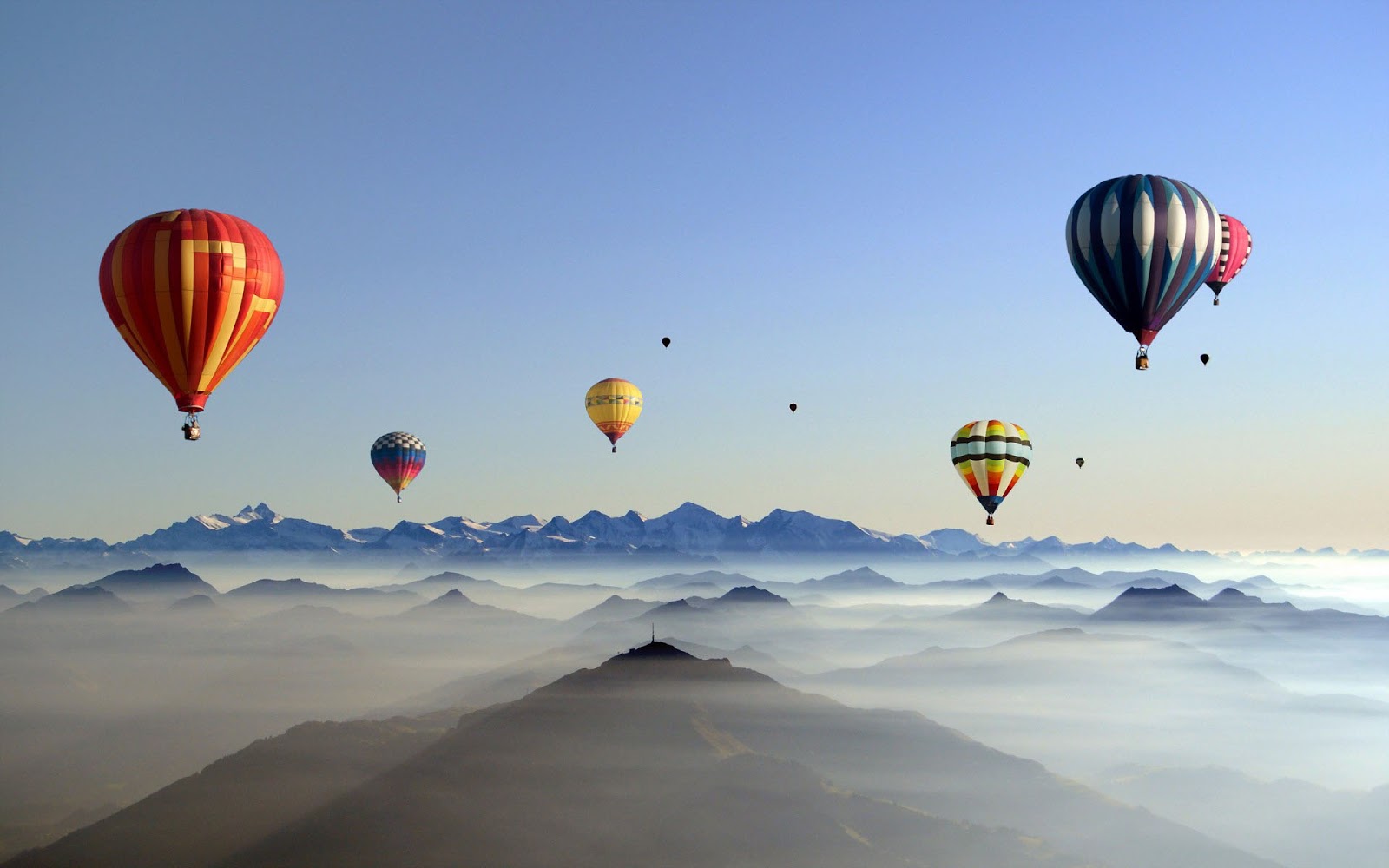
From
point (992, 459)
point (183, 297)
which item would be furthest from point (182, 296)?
point (992, 459)

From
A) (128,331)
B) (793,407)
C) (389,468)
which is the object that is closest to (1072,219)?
(793,407)

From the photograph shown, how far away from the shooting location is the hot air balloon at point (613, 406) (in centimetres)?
14662

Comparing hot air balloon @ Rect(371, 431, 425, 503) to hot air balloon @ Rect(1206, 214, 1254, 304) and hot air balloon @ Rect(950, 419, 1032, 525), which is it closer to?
hot air balloon @ Rect(950, 419, 1032, 525)

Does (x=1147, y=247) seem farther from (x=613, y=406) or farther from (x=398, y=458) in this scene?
(x=398, y=458)

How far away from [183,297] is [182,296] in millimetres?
80

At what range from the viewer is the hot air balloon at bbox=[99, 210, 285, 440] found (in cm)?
7875

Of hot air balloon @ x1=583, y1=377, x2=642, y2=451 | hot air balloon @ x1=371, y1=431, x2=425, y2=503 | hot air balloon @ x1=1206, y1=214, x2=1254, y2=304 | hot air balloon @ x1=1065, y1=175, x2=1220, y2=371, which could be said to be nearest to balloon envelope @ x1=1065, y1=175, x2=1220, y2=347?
hot air balloon @ x1=1065, y1=175, x2=1220, y2=371

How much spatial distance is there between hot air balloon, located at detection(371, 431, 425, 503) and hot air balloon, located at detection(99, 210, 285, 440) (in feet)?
287

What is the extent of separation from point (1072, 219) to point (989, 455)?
159ft

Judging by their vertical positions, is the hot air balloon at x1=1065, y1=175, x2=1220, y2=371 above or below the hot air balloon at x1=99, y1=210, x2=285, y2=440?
above

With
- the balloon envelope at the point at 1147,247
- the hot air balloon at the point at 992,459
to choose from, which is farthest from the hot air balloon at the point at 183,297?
the hot air balloon at the point at 992,459

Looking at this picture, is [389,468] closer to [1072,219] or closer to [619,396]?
[619,396]

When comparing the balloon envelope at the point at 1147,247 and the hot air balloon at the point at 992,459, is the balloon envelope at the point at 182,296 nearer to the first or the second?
the balloon envelope at the point at 1147,247

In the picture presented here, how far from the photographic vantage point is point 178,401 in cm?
7894
